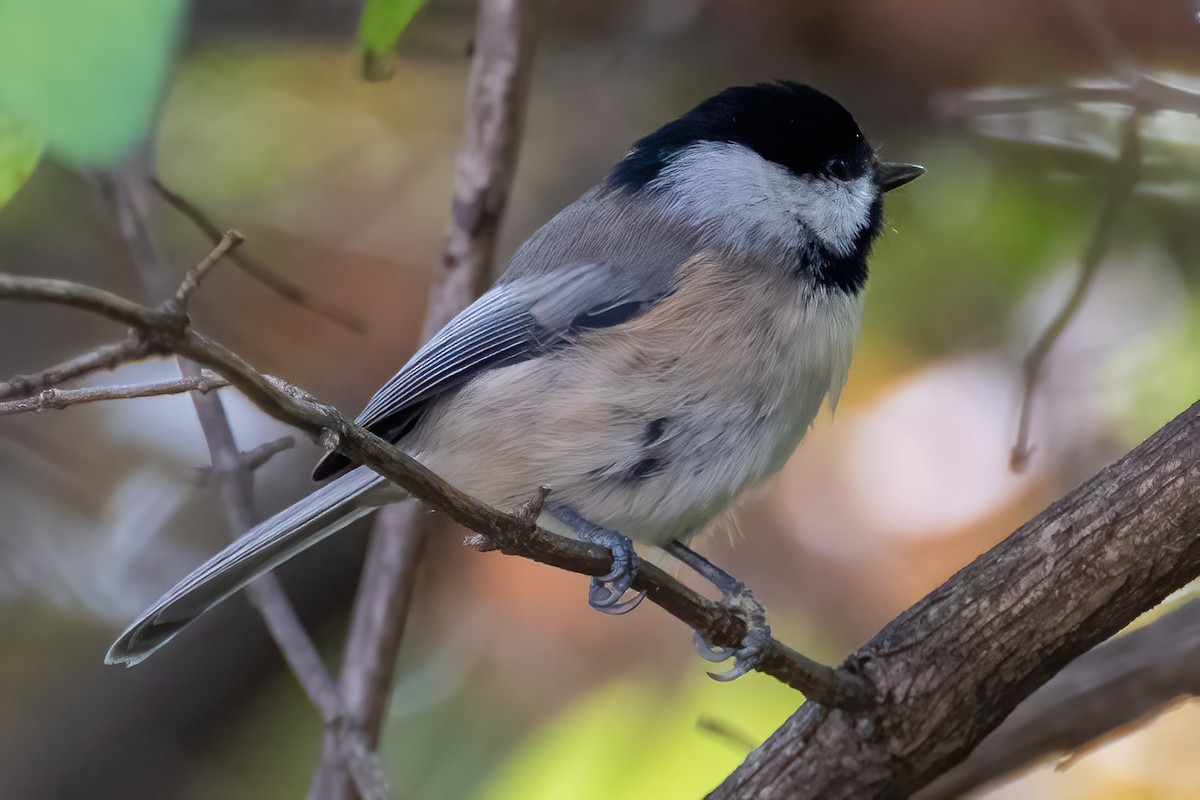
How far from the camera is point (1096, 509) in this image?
126cm

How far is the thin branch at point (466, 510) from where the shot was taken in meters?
0.80

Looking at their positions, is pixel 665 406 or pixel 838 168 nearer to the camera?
pixel 665 406

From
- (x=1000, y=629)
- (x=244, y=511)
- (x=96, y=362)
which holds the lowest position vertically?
(x=1000, y=629)

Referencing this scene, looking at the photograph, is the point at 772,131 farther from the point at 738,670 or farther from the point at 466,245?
the point at 738,670

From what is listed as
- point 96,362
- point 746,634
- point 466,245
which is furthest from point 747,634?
point 466,245

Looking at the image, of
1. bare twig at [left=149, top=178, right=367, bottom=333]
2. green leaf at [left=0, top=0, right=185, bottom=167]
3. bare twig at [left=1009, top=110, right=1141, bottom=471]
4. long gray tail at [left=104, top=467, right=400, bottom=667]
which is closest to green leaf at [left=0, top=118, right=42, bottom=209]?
green leaf at [left=0, top=0, right=185, bottom=167]

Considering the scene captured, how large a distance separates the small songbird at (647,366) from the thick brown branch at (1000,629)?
0.50 ft

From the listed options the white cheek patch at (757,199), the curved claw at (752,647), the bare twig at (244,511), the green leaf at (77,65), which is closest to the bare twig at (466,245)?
the bare twig at (244,511)

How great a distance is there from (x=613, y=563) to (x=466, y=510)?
32 cm

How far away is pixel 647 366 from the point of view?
1.45 meters

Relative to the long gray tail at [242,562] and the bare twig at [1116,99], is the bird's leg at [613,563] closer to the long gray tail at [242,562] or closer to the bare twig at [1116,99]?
the long gray tail at [242,562]

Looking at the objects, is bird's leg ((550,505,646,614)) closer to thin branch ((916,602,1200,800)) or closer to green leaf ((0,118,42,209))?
thin branch ((916,602,1200,800))

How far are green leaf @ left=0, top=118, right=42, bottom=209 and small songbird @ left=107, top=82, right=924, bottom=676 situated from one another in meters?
0.51

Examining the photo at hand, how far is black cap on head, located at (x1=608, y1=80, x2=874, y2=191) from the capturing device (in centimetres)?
176
